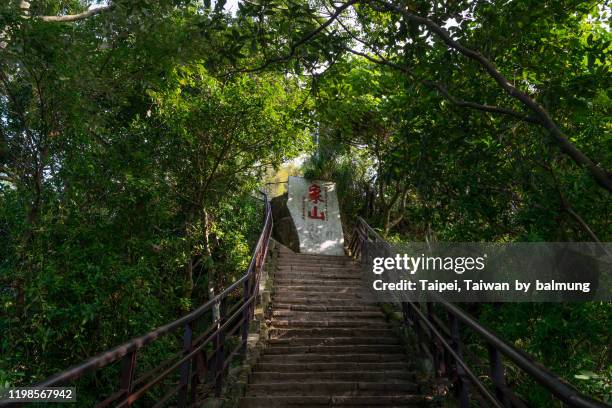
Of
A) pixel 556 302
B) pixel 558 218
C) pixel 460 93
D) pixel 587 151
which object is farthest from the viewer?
pixel 460 93

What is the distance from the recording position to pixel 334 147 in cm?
1353

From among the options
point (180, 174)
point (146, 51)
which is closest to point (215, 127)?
point (180, 174)

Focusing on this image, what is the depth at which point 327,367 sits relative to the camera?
479 centimetres

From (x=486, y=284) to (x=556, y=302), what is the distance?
0.93 metres

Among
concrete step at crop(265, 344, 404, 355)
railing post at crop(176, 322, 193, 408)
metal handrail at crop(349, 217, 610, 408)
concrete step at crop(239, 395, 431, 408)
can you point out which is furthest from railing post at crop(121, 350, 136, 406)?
concrete step at crop(265, 344, 404, 355)

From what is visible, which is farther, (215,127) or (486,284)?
(215,127)

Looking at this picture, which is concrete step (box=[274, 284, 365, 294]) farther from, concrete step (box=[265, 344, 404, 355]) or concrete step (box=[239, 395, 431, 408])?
concrete step (box=[239, 395, 431, 408])

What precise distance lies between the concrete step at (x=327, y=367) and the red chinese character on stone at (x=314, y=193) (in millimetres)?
8383

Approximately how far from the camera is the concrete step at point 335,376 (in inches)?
173

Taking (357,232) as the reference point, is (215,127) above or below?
above

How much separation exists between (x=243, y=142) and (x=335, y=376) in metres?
4.94

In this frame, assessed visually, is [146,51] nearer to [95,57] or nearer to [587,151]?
[95,57]

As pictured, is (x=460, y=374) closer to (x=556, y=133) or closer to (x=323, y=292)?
(x=556, y=133)

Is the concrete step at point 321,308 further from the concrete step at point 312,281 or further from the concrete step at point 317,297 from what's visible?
the concrete step at point 312,281
